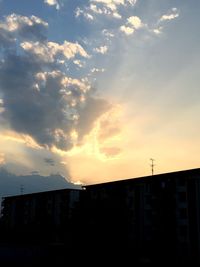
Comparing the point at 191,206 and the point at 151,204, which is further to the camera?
the point at 151,204

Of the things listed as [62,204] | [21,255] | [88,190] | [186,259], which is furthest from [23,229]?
[186,259]

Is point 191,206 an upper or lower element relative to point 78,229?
upper

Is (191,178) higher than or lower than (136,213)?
higher

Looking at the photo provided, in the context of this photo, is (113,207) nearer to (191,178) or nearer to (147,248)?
(147,248)

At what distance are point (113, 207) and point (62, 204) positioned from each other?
2303cm

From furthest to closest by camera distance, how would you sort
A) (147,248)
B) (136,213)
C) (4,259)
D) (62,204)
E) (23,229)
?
(23,229) → (62,204) → (136,213) → (147,248) → (4,259)

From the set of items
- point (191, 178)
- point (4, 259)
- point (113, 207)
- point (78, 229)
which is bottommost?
point (4, 259)

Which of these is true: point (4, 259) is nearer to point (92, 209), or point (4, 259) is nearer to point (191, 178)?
point (92, 209)

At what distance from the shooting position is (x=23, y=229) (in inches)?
2820

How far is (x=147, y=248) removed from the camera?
46094 mm

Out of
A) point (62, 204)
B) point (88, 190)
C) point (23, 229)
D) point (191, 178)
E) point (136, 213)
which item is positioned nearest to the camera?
point (191, 178)

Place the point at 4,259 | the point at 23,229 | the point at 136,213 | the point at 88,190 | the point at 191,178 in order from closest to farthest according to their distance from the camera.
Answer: the point at 4,259
the point at 191,178
the point at 136,213
the point at 88,190
the point at 23,229

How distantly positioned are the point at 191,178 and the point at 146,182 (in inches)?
307

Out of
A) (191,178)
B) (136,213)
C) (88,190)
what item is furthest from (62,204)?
(191,178)
